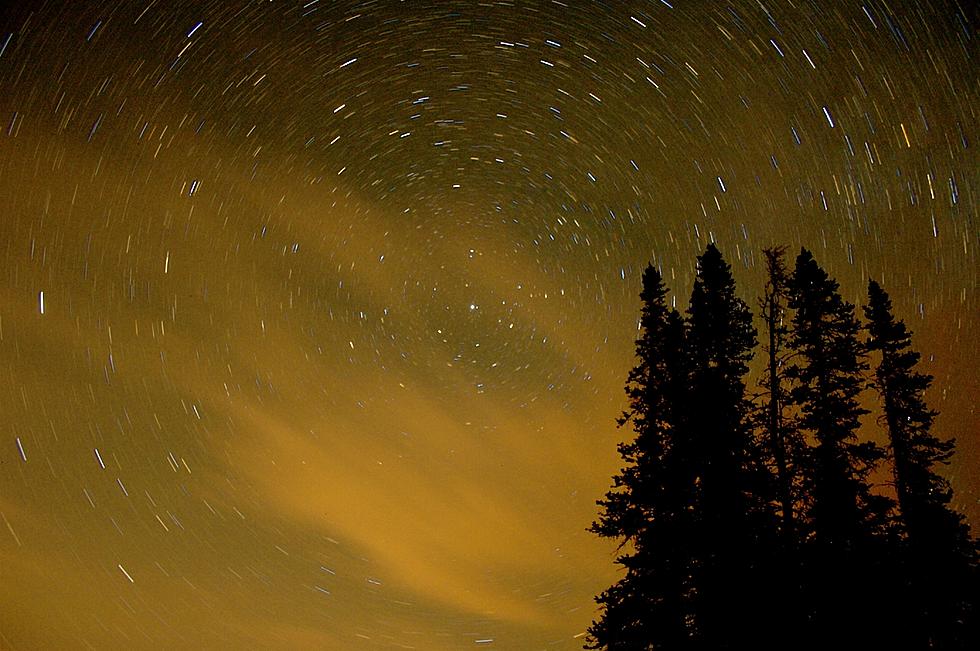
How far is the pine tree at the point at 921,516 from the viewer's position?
44.9 feet

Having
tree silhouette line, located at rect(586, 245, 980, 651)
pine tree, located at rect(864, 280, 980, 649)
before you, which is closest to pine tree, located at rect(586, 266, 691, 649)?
tree silhouette line, located at rect(586, 245, 980, 651)

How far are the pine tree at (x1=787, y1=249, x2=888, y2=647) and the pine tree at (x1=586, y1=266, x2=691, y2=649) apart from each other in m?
2.82

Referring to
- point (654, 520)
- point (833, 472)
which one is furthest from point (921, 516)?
point (654, 520)

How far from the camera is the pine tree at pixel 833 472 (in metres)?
12.9

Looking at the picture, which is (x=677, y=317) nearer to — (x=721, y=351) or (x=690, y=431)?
(x=721, y=351)

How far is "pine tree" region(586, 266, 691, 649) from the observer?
13414 mm

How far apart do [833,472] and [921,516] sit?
3.21 meters

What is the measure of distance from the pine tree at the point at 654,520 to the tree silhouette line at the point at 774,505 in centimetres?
3

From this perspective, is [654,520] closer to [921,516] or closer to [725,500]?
[725,500]

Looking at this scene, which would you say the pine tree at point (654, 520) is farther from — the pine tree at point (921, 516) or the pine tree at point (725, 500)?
the pine tree at point (921, 516)

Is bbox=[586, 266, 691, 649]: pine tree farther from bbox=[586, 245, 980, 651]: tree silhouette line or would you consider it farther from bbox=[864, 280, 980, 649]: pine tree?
bbox=[864, 280, 980, 649]: pine tree

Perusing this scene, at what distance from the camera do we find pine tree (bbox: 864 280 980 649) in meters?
13.7

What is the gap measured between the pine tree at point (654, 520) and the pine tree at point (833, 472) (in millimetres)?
2819

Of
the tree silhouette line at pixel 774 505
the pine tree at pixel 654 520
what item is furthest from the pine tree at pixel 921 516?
the pine tree at pixel 654 520
